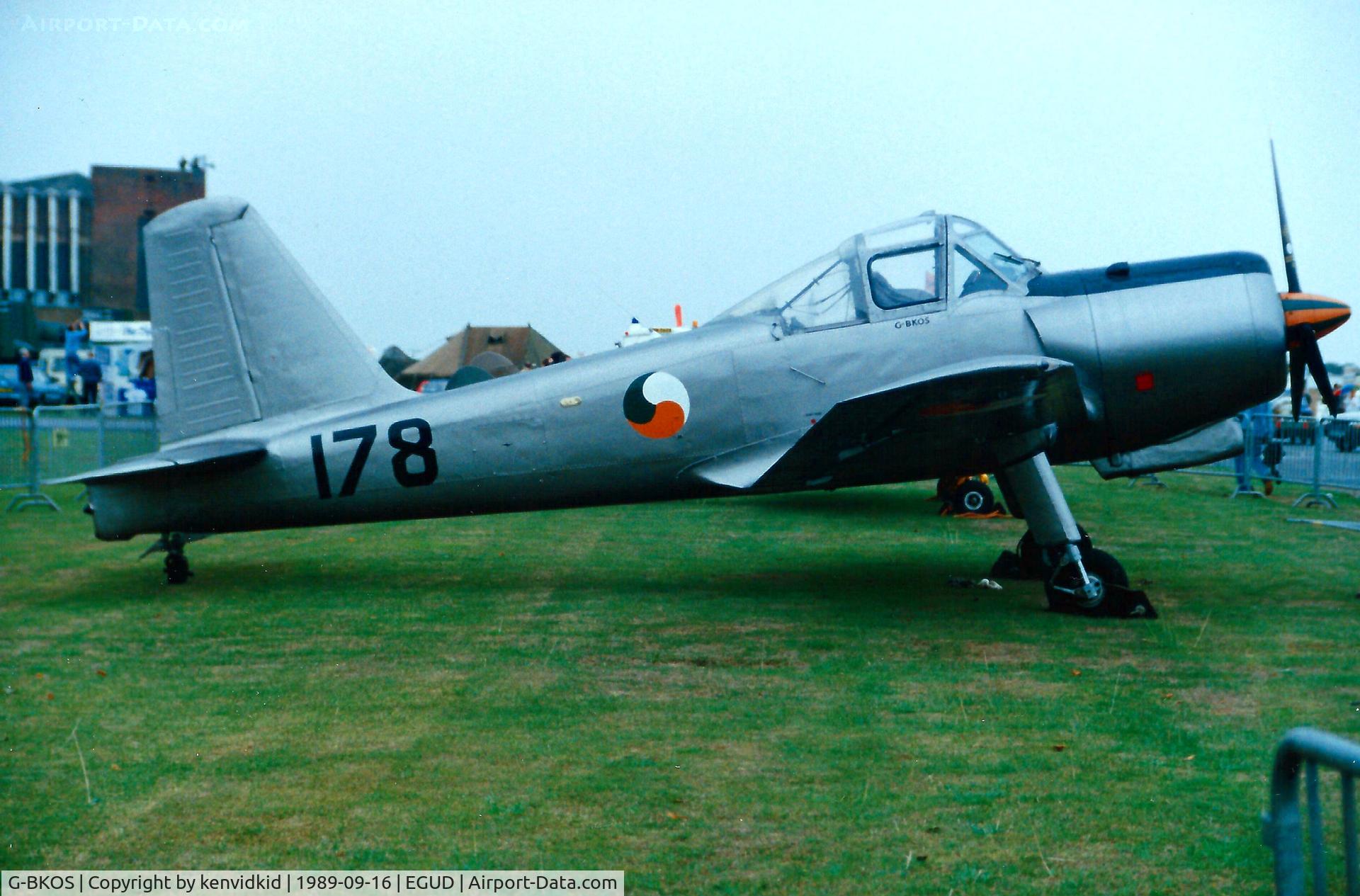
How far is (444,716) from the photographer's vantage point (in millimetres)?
5176

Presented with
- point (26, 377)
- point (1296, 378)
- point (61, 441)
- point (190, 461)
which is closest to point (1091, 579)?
point (1296, 378)

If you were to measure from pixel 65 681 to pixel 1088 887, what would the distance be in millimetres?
4908

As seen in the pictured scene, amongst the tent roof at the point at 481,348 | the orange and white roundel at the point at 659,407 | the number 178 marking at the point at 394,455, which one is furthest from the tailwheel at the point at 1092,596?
the tent roof at the point at 481,348

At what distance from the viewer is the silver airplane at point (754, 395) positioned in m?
7.48

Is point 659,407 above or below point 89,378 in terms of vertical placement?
below

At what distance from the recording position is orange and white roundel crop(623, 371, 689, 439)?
8062 millimetres

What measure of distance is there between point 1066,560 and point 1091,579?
19 cm

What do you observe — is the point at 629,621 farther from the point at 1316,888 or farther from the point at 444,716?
the point at 1316,888

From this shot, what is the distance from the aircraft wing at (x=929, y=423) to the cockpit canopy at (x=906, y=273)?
597 mm

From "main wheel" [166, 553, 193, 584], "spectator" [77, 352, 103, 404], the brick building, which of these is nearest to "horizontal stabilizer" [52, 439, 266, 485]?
"main wheel" [166, 553, 193, 584]

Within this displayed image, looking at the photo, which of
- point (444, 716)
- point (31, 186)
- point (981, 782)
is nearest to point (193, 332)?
point (31, 186)

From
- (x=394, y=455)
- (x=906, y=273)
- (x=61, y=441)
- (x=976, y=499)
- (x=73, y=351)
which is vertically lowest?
(x=976, y=499)

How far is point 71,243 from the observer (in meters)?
4.54

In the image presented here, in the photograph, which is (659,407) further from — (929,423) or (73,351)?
(73,351)
